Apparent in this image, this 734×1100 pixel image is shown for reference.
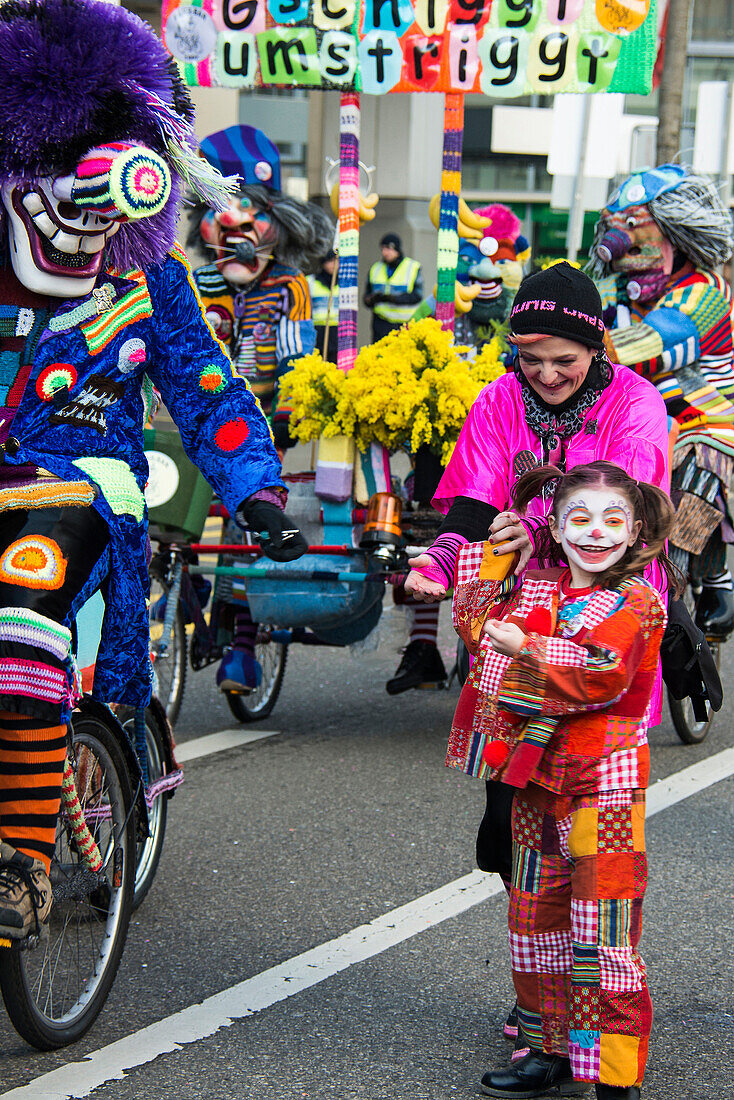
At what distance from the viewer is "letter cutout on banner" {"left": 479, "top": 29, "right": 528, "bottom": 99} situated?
6.71m

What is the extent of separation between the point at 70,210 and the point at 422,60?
145 inches

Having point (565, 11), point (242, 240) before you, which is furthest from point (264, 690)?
point (565, 11)

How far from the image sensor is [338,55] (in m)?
6.66

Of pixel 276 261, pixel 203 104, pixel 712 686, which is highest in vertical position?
pixel 203 104

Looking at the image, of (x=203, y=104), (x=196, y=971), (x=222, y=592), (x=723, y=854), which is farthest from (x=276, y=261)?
(x=203, y=104)

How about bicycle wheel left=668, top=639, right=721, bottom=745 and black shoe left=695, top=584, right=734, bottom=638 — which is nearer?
bicycle wheel left=668, top=639, right=721, bottom=745

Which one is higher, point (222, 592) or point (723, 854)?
point (222, 592)

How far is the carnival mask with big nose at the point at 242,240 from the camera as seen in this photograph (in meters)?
7.23

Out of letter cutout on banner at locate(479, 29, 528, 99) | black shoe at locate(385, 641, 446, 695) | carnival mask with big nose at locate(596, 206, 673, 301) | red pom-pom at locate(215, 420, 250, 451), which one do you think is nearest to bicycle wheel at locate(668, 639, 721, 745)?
black shoe at locate(385, 641, 446, 695)

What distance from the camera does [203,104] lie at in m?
24.2

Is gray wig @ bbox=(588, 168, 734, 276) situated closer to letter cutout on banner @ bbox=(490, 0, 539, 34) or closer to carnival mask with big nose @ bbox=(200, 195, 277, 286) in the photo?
letter cutout on banner @ bbox=(490, 0, 539, 34)

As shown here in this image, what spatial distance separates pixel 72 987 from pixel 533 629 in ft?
4.62

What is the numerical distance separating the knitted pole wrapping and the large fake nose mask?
111 centimetres

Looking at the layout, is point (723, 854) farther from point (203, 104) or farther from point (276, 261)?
point (203, 104)
